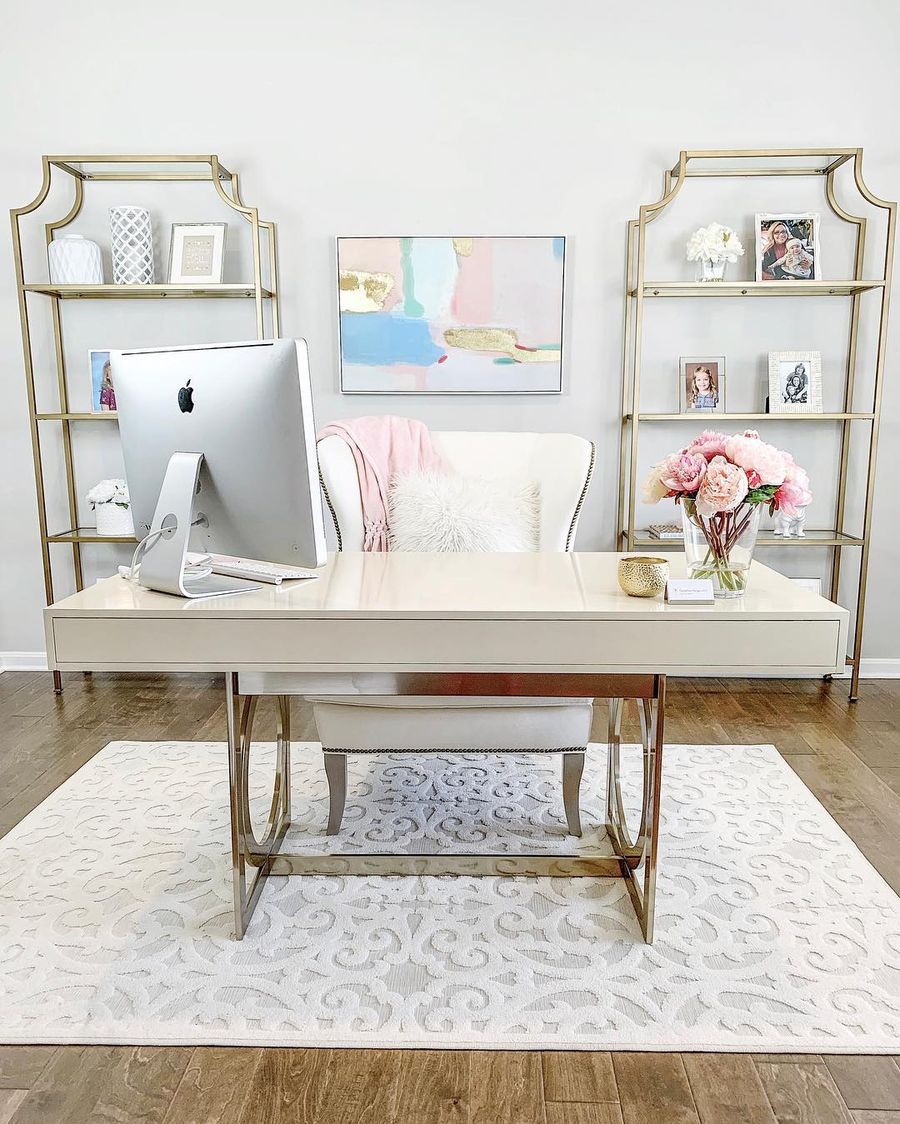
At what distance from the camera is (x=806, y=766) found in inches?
109

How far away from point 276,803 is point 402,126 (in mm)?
2634

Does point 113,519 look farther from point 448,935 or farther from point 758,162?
point 758,162

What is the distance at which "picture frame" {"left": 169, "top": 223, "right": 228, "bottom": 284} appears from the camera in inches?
136

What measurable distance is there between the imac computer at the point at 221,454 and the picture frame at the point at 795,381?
7.92 ft

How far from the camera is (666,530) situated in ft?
11.5

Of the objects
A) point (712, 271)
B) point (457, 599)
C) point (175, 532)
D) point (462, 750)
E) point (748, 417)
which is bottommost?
point (462, 750)

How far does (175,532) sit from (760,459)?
1.13m

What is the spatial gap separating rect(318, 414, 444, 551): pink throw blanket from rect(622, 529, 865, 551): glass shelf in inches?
40.4

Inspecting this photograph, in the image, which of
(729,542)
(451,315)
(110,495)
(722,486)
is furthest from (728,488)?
(110,495)

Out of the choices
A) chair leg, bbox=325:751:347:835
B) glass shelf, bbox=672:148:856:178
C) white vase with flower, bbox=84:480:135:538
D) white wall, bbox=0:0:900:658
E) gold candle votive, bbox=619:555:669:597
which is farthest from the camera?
white vase with flower, bbox=84:480:135:538

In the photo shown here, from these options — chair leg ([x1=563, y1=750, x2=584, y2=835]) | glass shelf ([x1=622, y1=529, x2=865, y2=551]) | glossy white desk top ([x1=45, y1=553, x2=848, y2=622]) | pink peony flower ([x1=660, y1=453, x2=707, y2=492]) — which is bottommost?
chair leg ([x1=563, y1=750, x2=584, y2=835])

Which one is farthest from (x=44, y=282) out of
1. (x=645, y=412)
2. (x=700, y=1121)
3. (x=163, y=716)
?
(x=700, y=1121)

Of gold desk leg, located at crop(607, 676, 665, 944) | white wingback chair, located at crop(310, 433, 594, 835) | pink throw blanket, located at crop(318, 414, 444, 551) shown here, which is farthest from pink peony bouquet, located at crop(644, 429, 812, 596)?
pink throw blanket, located at crop(318, 414, 444, 551)

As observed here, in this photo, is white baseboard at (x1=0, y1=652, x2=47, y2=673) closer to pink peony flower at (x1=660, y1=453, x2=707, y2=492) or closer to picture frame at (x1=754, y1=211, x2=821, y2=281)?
pink peony flower at (x1=660, y1=453, x2=707, y2=492)
